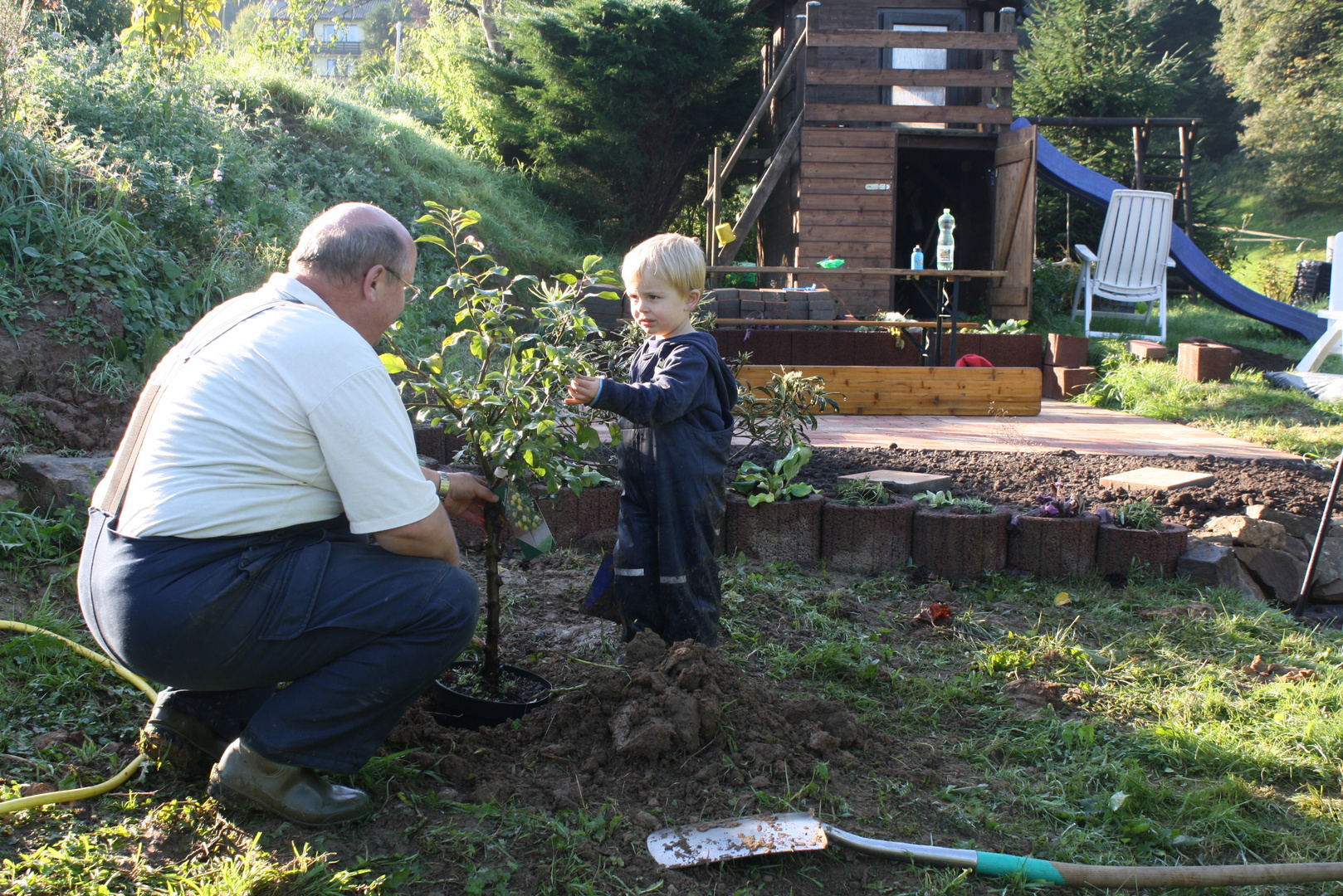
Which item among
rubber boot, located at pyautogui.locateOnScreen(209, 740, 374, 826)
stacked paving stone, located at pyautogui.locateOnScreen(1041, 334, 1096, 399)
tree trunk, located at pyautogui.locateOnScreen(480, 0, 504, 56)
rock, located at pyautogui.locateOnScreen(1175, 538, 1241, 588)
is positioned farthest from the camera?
tree trunk, located at pyautogui.locateOnScreen(480, 0, 504, 56)

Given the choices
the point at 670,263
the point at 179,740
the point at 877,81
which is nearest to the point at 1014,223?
the point at 877,81

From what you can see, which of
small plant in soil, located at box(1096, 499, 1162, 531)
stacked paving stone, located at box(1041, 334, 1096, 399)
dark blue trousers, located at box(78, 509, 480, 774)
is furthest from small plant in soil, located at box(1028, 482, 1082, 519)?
stacked paving stone, located at box(1041, 334, 1096, 399)

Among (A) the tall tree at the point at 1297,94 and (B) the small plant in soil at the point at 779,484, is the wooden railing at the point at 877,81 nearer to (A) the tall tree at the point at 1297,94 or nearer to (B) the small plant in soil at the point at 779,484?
(B) the small plant in soil at the point at 779,484

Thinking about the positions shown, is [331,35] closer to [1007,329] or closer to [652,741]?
[1007,329]

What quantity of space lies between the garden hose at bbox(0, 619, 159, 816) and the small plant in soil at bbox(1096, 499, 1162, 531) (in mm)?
3457

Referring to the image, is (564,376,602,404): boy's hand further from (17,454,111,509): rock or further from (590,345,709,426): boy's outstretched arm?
(17,454,111,509): rock

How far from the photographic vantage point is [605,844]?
76.3 inches

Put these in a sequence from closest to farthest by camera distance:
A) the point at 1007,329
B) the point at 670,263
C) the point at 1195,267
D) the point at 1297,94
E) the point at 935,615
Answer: the point at 670,263 → the point at 935,615 → the point at 1007,329 → the point at 1195,267 → the point at 1297,94

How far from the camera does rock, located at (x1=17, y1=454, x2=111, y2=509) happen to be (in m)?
3.43

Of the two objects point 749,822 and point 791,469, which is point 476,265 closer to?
point 791,469

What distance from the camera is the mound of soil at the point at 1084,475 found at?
443 centimetres

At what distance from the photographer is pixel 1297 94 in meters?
27.5

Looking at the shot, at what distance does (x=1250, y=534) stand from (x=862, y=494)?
1.64 m

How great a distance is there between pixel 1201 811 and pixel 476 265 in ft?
28.3
